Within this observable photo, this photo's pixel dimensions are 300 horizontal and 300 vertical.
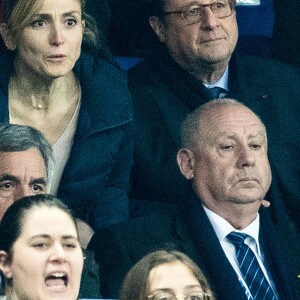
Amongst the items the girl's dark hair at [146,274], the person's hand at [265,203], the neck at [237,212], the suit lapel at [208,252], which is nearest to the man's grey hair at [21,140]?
the suit lapel at [208,252]

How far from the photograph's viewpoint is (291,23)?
23.4ft

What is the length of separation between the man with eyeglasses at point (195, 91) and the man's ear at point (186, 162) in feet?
0.57

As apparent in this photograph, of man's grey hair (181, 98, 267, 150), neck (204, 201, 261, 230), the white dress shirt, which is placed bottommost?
the white dress shirt

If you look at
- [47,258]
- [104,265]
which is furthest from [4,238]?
[104,265]

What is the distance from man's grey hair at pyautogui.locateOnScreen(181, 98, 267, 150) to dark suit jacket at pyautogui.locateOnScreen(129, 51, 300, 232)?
0.17 m

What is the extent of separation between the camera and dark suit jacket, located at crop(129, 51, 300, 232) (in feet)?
21.1

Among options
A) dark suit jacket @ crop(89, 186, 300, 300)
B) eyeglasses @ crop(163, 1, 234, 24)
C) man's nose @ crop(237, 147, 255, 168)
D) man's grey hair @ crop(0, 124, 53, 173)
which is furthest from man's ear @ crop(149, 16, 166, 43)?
man's grey hair @ crop(0, 124, 53, 173)

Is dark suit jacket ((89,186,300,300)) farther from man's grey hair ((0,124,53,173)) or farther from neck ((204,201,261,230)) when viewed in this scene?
man's grey hair ((0,124,53,173))

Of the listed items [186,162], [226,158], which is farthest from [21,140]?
[226,158]

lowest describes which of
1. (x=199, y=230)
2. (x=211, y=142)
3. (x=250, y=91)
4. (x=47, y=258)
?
(x=47, y=258)

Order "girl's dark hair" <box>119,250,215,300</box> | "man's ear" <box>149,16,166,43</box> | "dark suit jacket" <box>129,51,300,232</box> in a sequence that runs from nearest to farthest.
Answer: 1. "girl's dark hair" <box>119,250,215,300</box>
2. "dark suit jacket" <box>129,51,300,232</box>
3. "man's ear" <box>149,16,166,43</box>

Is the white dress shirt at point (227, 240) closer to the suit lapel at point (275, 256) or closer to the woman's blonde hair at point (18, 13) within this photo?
the suit lapel at point (275, 256)

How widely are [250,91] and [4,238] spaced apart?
2039 mm

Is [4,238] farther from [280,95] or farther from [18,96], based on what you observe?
[280,95]
